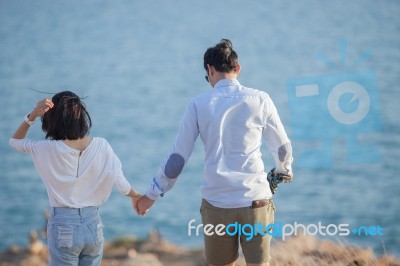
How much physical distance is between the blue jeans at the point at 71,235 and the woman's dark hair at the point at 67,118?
288mm

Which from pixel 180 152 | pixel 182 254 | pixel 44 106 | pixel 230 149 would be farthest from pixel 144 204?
pixel 182 254

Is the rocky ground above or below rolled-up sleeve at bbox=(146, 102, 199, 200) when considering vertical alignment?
below

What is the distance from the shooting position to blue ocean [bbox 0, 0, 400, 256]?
18.3 metres

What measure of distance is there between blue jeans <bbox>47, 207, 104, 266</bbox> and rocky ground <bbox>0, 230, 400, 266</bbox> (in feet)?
4.18

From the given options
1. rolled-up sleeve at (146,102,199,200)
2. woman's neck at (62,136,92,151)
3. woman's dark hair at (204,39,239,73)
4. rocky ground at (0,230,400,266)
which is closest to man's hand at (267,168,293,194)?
rolled-up sleeve at (146,102,199,200)

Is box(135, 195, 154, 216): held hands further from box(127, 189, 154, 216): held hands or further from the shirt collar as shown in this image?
the shirt collar

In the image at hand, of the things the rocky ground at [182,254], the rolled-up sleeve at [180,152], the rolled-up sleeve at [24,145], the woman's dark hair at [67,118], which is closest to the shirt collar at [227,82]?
the rolled-up sleeve at [180,152]

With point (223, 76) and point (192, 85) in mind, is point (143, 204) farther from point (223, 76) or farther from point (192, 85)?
point (192, 85)

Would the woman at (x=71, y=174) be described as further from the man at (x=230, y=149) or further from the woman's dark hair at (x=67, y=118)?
the man at (x=230, y=149)

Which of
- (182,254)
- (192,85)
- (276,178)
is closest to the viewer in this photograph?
(276,178)

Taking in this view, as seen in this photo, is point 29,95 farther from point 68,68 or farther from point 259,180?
point 259,180

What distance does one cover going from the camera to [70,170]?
8.82 feet

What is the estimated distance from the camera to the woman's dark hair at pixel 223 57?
272 cm

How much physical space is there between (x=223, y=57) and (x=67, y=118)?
2.10ft
